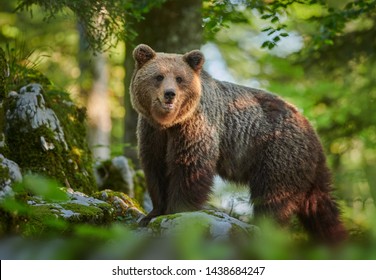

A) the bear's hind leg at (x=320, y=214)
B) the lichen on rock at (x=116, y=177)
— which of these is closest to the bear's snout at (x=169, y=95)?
the bear's hind leg at (x=320, y=214)

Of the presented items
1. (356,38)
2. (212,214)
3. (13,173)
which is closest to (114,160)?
(212,214)

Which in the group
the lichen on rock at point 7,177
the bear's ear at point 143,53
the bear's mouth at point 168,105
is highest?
the bear's ear at point 143,53

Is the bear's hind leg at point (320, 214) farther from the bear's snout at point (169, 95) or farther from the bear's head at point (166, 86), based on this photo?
the bear's snout at point (169, 95)

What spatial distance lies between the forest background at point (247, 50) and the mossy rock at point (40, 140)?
0.91 metres

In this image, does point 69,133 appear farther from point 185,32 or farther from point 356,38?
point 356,38

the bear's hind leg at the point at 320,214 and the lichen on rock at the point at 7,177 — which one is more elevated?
the lichen on rock at the point at 7,177

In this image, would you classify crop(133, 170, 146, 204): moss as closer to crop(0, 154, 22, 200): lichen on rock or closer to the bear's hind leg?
the bear's hind leg

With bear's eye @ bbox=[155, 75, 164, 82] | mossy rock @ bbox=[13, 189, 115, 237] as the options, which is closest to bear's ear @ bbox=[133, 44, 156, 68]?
bear's eye @ bbox=[155, 75, 164, 82]

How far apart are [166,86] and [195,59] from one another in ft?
2.33

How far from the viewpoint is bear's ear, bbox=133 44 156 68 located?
6535 mm

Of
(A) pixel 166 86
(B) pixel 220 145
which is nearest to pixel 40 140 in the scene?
(A) pixel 166 86

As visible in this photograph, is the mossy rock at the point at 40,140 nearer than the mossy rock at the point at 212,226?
No

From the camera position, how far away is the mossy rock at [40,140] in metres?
6.64

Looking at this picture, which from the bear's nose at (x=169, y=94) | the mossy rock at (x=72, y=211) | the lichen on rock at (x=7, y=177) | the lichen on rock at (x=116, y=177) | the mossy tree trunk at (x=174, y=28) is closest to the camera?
the lichen on rock at (x=7, y=177)
